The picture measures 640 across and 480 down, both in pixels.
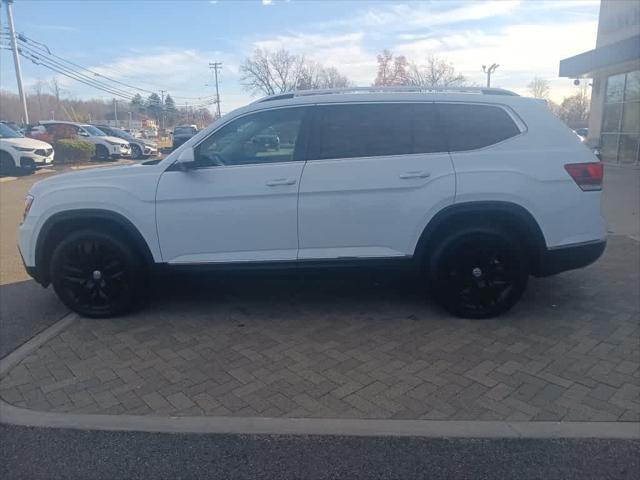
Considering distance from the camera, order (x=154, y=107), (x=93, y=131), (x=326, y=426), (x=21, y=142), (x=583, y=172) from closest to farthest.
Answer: (x=326, y=426), (x=583, y=172), (x=21, y=142), (x=93, y=131), (x=154, y=107)

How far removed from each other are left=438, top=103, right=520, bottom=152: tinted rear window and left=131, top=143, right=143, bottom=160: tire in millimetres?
23122

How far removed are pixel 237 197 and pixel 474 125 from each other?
212 cm

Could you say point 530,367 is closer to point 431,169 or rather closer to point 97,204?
point 431,169

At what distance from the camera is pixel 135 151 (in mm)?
24875

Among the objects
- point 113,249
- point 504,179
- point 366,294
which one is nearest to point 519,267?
point 504,179

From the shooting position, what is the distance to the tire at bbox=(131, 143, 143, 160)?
24.7 m

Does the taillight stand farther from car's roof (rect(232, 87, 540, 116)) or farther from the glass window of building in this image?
the glass window of building

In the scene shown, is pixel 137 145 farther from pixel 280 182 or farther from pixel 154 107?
pixel 154 107

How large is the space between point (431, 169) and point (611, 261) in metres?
3.34

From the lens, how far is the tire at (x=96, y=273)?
432 centimetres

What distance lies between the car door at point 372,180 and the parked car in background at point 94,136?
21484 millimetres

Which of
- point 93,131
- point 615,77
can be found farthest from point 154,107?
point 615,77

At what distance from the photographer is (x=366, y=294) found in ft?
16.4

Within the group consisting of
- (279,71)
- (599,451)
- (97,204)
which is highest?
(279,71)
